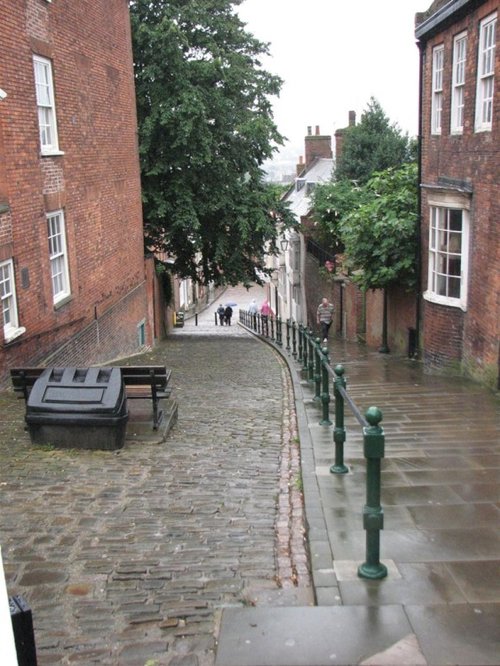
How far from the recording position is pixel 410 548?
498 centimetres

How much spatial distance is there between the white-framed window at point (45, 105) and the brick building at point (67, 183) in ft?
0.08

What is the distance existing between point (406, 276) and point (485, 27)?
6.20 metres

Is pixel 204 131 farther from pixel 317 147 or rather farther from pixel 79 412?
pixel 317 147

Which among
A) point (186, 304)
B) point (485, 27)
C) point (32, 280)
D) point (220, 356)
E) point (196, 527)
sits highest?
point (485, 27)

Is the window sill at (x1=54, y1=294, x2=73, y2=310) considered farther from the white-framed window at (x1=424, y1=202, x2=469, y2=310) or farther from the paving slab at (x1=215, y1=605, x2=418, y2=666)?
the paving slab at (x1=215, y1=605, x2=418, y2=666)

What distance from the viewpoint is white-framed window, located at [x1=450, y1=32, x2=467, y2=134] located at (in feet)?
43.4

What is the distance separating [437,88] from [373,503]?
12.3 m

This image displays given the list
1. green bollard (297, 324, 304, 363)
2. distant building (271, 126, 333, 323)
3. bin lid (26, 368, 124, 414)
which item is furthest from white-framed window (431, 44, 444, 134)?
distant building (271, 126, 333, 323)

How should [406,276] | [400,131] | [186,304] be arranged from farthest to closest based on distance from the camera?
[186,304]
[400,131]
[406,276]

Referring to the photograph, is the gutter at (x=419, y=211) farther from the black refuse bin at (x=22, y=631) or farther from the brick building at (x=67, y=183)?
the black refuse bin at (x=22, y=631)

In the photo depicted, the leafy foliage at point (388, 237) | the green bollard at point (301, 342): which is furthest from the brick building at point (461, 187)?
the green bollard at point (301, 342)

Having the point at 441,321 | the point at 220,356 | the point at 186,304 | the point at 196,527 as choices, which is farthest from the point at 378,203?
the point at 186,304

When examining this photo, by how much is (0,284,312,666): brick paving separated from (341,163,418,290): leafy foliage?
818 cm

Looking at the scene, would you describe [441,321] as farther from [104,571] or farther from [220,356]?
[104,571]
